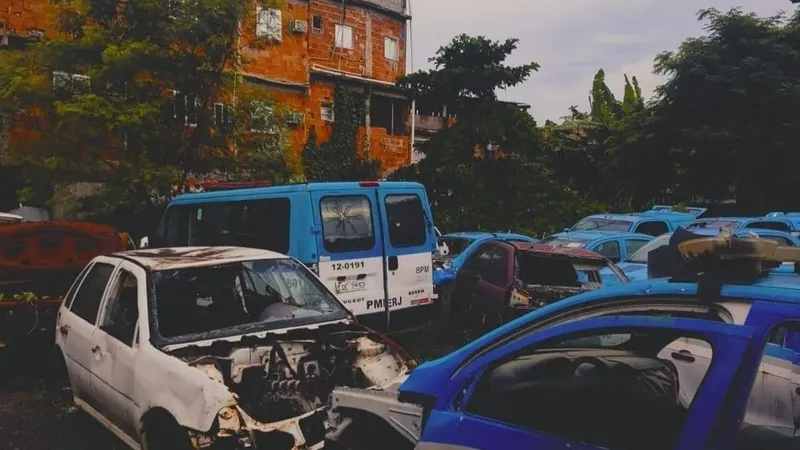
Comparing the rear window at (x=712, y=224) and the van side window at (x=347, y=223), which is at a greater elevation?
the van side window at (x=347, y=223)

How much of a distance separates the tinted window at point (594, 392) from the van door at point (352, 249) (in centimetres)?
514

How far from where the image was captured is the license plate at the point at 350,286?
783 cm

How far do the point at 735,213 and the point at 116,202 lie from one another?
898 inches

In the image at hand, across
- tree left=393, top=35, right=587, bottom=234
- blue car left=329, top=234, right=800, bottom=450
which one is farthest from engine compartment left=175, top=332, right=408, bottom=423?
tree left=393, top=35, right=587, bottom=234

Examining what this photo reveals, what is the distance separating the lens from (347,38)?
84.0ft

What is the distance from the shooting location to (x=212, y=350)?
453 centimetres

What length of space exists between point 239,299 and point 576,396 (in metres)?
3.96

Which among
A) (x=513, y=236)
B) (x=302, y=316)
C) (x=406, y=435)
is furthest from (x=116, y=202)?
(x=406, y=435)

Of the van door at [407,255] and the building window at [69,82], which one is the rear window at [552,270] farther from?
the building window at [69,82]

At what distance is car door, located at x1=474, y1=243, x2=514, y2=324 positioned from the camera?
8.23 metres

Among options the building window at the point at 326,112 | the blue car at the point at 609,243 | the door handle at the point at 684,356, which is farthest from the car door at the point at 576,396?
the building window at the point at 326,112

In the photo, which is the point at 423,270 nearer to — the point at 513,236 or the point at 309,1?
the point at 513,236

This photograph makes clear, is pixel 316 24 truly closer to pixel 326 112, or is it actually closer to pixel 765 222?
pixel 326 112

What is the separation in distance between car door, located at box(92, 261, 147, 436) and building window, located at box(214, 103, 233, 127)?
27.9ft
